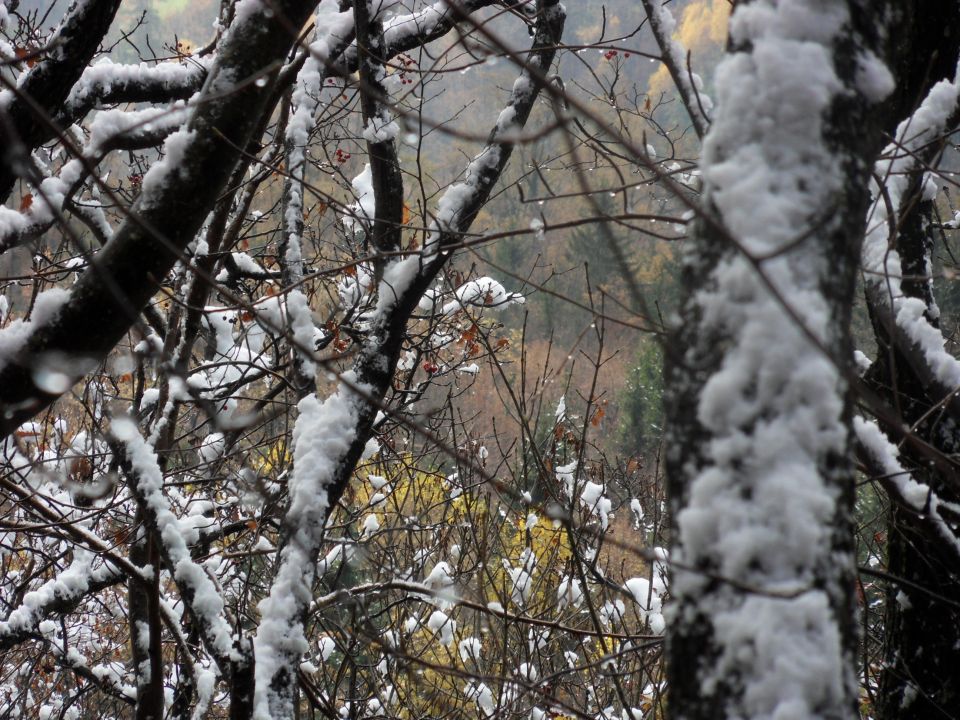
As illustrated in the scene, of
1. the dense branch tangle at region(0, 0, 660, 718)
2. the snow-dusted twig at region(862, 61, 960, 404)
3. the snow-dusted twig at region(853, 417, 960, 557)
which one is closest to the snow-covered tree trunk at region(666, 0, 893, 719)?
the dense branch tangle at region(0, 0, 660, 718)

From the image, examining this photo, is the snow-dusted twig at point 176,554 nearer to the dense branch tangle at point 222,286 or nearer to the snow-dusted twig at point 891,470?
the dense branch tangle at point 222,286

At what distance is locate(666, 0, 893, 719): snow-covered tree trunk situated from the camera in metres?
0.69

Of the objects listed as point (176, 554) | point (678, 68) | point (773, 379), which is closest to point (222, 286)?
point (176, 554)

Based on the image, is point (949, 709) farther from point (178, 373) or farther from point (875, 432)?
point (178, 373)

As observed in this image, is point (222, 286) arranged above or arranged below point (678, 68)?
below

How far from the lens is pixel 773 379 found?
2.42 feet

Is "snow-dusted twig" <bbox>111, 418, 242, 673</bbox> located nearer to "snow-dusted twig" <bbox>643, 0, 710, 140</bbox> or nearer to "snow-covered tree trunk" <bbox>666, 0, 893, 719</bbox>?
"snow-covered tree trunk" <bbox>666, 0, 893, 719</bbox>

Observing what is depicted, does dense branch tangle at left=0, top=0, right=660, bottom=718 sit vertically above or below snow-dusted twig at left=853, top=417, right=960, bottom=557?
above

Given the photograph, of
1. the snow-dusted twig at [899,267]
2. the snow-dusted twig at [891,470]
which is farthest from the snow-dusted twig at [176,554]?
the snow-dusted twig at [899,267]

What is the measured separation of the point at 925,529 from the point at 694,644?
1.65m

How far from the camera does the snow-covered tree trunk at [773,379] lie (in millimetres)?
692

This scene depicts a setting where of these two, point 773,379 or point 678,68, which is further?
point 678,68

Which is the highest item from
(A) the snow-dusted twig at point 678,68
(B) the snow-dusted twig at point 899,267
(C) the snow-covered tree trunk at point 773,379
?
(A) the snow-dusted twig at point 678,68

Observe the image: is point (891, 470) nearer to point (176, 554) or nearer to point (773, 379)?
point (773, 379)
